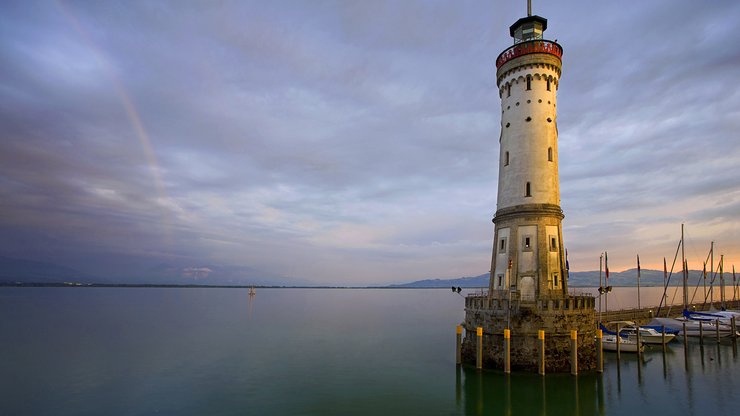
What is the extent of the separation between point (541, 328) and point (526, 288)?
4.33m

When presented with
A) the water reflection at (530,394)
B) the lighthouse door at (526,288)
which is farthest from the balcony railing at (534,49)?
the water reflection at (530,394)

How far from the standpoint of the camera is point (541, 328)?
3344 cm

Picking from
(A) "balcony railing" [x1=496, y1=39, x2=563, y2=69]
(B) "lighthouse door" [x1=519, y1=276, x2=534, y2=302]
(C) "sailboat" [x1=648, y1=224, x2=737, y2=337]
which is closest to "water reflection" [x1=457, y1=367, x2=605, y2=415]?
(B) "lighthouse door" [x1=519, y1=276, x2=534, y2=302]

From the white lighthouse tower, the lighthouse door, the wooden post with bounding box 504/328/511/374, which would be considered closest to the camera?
the wooden post with bounding box 504/328/511/374

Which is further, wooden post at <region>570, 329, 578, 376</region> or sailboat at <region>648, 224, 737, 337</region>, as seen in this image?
sailboat at <region>648, 224, 737, 337</region>

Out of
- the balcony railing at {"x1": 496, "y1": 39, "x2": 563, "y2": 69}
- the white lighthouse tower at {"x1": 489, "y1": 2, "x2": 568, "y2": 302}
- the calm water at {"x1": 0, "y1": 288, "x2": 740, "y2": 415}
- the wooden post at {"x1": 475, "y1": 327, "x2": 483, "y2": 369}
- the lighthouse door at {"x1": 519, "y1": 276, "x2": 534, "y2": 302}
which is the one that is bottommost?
the calm water at {"x1": 0, "y1": 288, "x2": 740, "y2": 415}

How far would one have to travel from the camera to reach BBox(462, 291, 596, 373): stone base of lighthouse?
3341 centimetres

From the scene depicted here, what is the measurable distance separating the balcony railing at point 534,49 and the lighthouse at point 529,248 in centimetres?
8

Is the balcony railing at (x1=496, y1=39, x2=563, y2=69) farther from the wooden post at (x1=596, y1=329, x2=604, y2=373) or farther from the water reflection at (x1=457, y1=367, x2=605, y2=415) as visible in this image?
the water reflection at (x1=457, y1=367, x2=605, y2=415)

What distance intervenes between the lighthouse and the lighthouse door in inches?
3.1

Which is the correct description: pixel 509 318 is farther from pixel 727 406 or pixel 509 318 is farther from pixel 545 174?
pixel 727 406

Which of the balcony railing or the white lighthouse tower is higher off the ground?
the balcony railing

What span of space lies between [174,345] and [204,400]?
94.2 feet

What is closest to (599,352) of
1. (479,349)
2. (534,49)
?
(479,349)
